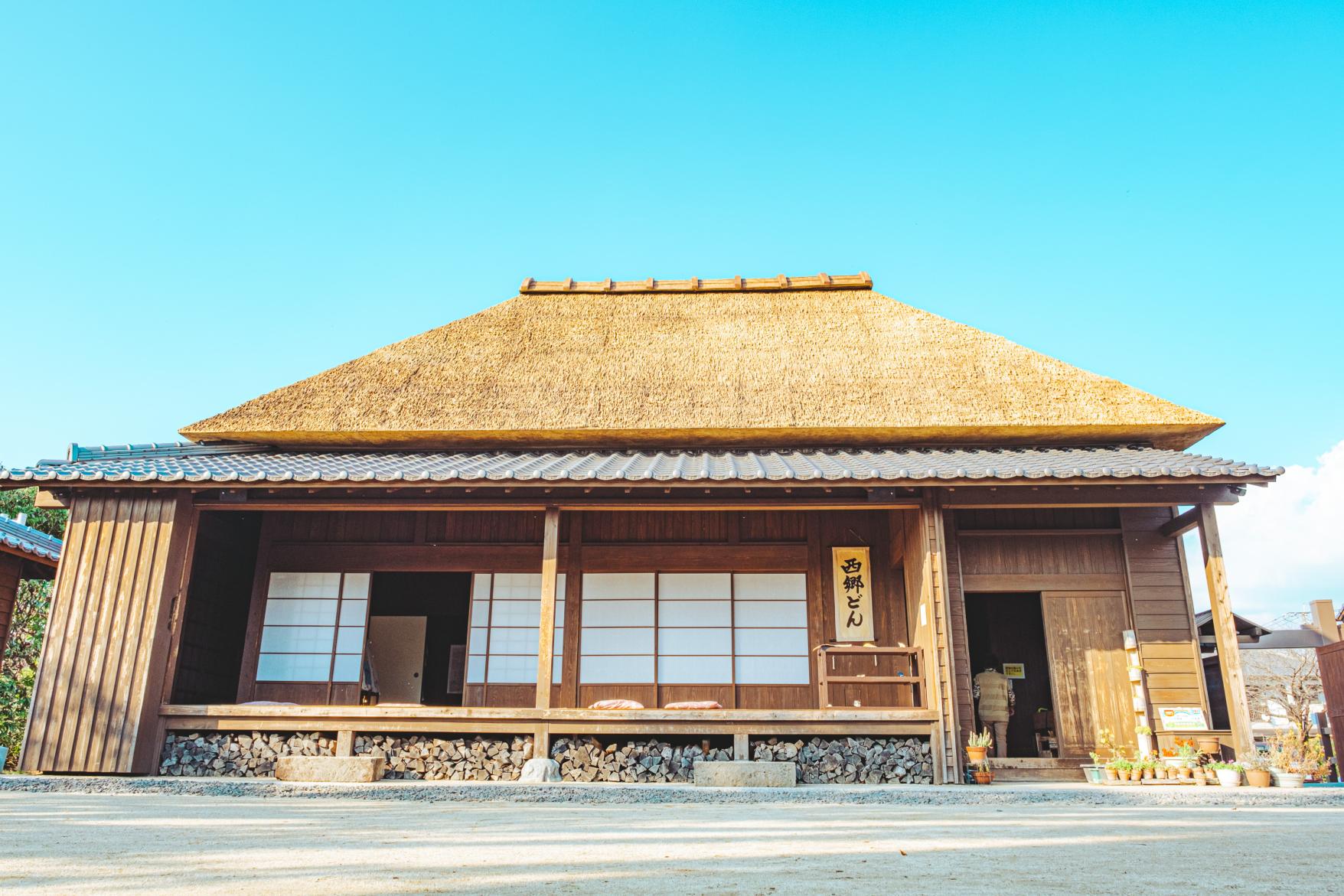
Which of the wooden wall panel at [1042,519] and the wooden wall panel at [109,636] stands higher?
the wooden wall panel at [1042,519]

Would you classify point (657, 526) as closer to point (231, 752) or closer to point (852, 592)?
point (852, 592)

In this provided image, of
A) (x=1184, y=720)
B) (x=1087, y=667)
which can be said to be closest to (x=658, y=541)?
(x=1087, y=667)

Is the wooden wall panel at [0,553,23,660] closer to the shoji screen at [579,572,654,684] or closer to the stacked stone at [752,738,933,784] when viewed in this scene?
the shoji screen at [579,572,654,684]

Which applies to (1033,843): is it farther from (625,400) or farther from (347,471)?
(625,400)

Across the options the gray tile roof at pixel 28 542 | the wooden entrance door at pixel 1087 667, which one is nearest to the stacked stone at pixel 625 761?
the wooden entrance door at pixel 1087 667

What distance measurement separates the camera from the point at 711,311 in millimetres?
10977

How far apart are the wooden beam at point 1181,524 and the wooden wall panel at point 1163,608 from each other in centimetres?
6

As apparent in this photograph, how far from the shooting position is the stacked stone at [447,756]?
6675 millimetres

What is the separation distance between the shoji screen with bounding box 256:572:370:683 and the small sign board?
22.3 feet

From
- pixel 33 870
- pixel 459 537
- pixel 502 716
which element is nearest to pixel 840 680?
pixel 502 716

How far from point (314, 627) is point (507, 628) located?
1777 mm

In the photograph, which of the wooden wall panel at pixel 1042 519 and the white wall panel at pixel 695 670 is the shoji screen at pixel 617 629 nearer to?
the white wall panel at pixel 695 670

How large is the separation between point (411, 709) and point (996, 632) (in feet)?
22.7

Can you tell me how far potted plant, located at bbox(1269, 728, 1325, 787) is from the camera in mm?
6297
